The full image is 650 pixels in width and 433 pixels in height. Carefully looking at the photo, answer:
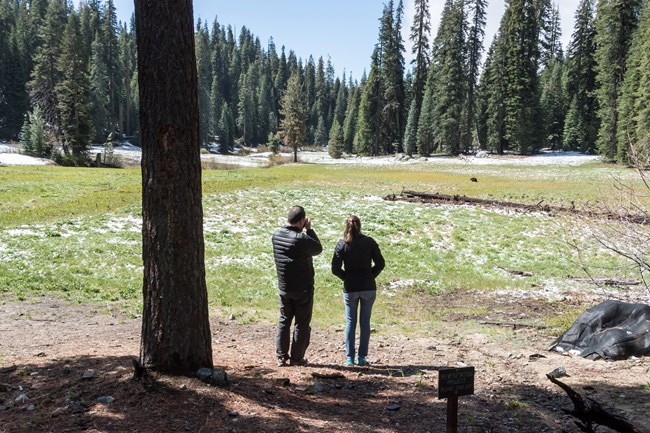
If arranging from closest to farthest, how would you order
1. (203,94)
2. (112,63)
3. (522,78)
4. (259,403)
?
(259,403) → (522,78) → (112,63) → (203,94)

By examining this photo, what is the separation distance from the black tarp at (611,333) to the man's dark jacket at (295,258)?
13.3 ft

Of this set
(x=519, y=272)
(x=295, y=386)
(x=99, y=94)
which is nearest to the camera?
(x=295, y=386)

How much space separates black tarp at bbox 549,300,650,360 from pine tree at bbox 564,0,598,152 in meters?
61.7

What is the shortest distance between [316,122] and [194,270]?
13966 centimetres

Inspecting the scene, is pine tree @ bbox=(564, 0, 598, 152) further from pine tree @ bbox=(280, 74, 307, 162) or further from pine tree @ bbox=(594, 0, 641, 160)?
pine tree @ bbox=(280, 74, 307, 162)

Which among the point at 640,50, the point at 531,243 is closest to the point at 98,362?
the point at 531,243

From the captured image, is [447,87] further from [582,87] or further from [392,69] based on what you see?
[582,87]

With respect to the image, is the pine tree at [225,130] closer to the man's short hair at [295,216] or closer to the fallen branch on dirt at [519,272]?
the fallen branch on dirt at [519,272]

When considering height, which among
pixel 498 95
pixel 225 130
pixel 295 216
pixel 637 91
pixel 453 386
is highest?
pixel 498 95

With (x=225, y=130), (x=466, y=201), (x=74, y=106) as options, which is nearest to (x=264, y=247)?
(x=466, y=201)

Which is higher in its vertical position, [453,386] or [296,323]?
[453,386]

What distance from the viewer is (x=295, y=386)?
5398 millimetres

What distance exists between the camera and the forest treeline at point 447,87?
49656 mm

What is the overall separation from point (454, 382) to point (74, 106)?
54593 millimetres
